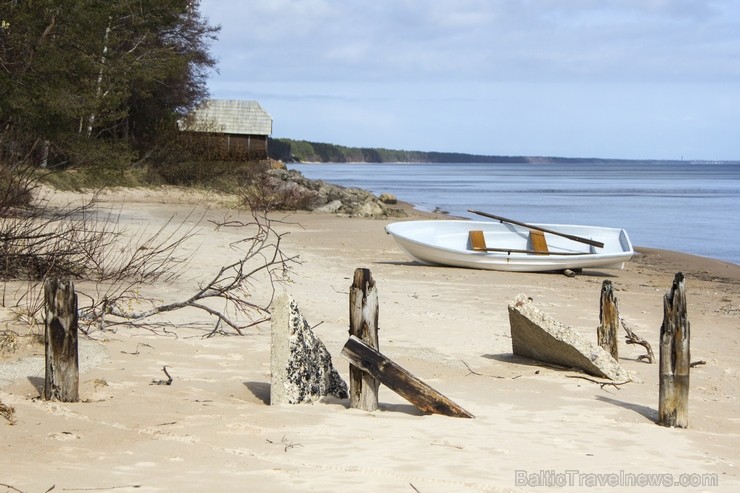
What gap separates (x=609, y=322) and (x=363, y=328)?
3.68 meters

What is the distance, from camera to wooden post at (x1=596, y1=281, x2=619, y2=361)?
31.8 ft

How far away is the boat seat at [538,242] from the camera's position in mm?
19812

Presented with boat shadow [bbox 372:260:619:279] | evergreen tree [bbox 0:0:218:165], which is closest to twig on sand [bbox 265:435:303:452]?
evergreen tree [bbox 0:0:218:165]

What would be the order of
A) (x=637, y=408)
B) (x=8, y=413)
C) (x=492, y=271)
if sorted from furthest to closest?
(x=492, y=271)
(x=637, y=408)
(x=8, y=413)

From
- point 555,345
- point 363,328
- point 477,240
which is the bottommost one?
point 555,345

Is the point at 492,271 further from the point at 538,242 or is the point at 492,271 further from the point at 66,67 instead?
the point at 66,67

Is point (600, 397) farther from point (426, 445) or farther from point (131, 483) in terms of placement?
point (131, 483)

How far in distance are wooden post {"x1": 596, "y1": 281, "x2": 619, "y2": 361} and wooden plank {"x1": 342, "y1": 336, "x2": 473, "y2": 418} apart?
10.7ft

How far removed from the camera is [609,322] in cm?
973

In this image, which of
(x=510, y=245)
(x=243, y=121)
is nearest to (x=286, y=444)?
(x=510, y=245)

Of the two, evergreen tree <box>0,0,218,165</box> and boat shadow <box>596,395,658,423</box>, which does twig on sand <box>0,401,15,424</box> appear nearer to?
boat shadow <box>596,395,658,423</box>

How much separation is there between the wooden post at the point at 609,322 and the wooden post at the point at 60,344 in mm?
5345

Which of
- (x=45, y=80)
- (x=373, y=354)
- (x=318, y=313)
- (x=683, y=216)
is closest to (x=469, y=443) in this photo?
(x=373, y=354)

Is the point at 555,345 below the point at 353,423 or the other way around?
the other way around
